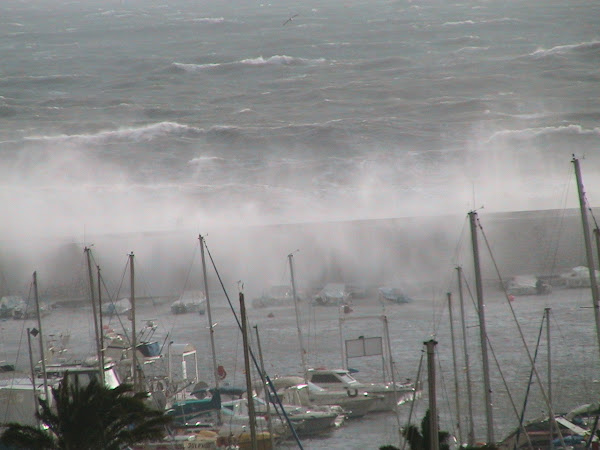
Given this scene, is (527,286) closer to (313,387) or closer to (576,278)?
(576,278)

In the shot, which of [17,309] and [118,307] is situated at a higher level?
[17,309]

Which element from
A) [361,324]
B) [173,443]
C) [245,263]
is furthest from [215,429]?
[245,263]

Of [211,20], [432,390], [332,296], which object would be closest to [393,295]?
[332,296]

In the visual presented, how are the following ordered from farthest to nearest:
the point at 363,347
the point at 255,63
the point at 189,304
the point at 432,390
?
the point at 255,63 → the point at 189,304 → the point at 363,347 → the point at 432,390

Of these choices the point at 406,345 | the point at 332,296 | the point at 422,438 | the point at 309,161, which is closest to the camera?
the point at 422,438

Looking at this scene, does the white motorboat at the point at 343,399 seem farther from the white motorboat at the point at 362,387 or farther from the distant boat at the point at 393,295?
the distant boat at the point at 393,295

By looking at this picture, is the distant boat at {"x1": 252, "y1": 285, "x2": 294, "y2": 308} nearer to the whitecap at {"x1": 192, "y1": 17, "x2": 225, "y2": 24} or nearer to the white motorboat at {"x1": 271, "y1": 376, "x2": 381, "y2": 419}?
the white motorboat at {"x1": 271, "y1": 376, "x2": 381, "y2": 419}
